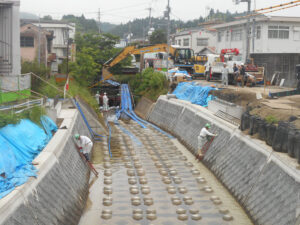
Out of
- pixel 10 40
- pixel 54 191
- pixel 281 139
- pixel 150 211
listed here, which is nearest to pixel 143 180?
pixel 150 211

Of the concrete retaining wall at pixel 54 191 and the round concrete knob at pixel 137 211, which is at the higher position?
the concrete retaining wall at pixel 54 191

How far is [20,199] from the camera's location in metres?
8.65

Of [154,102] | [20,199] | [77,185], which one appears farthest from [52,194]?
[154,102]

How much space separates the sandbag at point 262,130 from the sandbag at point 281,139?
4.59ft

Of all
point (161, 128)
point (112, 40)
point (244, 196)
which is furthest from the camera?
point (112, 40)

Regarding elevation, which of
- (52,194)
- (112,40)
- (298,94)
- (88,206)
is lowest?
(88,206)

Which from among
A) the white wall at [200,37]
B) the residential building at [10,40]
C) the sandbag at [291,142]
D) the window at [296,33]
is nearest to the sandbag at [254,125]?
the sandbag at [291,142]

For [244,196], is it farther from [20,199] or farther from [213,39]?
[213,39]

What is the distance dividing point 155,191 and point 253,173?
4059 mm

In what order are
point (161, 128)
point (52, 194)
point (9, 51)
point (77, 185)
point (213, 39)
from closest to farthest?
point (52, 194)
point (77, 185)
point (9, 51)
point (161, 128)
point (213, 39)

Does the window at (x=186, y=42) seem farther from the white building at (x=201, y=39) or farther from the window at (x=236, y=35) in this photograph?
the window at (x=236, y=35)

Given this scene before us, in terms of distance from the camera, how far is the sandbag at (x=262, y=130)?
14014 mm

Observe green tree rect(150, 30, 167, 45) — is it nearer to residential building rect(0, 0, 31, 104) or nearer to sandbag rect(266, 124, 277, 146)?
residential building rect(0, 0, 31, 104)

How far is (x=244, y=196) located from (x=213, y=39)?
4706 centimetres
